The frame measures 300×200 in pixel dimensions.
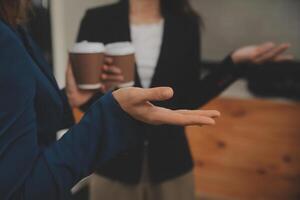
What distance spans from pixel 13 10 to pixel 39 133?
0.40ft

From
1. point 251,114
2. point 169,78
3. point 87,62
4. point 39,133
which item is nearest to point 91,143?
point 39,133

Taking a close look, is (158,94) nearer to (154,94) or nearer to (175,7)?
(154,94)

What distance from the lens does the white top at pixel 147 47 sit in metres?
0.71

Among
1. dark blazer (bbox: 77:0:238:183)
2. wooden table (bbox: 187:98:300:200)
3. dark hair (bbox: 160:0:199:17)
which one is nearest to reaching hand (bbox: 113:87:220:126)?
dark blazer (bbox: 77:0:238:183)

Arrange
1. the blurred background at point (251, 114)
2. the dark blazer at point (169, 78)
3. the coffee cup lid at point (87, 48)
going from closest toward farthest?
the coffee cup lid at point (87, 48) < the dark blazer at point (169, 78) < the blurred background at point (251, 114)

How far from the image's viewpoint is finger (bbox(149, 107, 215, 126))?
385 millimetres

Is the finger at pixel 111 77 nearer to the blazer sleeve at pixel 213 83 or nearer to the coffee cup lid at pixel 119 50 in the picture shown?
the coffee cup lid at pixel 119 50

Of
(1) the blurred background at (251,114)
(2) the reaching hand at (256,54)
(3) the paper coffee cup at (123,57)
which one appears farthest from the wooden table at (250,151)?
(3) the paper coffee cup at (123,57)

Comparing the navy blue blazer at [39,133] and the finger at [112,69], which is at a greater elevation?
the navy blue blazer at [39,133]

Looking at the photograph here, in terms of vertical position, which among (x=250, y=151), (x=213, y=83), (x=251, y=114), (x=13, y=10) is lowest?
(x=250, y=151)

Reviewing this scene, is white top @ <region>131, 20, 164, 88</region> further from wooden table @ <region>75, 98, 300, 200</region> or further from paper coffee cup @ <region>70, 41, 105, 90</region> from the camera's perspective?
wooden table @ <region>75, 98, 300, 200</region>

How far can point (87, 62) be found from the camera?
584 millimetres

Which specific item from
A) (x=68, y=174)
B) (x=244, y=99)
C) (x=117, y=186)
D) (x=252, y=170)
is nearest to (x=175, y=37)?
(x=117, y=186)

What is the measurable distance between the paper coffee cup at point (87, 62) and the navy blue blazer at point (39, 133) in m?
0.15
